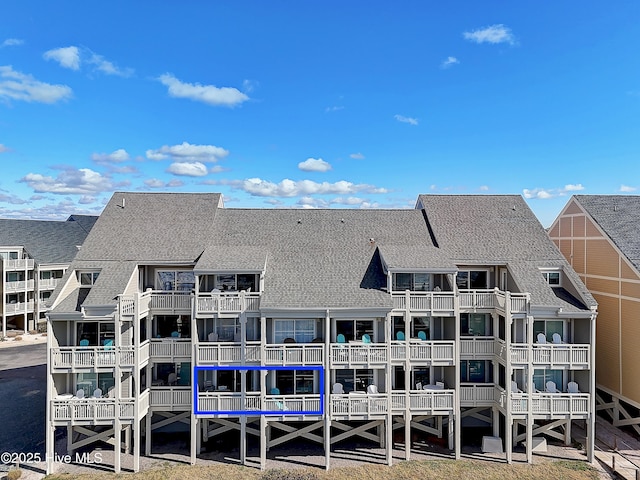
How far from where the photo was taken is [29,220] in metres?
46.9

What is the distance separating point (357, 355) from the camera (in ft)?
59.9

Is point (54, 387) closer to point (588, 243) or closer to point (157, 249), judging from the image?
point (157, 249)

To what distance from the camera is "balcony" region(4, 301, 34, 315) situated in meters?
40.6

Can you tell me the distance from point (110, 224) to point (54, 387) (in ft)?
28.6

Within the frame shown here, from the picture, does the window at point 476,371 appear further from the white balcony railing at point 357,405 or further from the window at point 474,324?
the white balcony railing at point 357,405

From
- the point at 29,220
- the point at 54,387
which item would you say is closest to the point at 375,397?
the point at 54,387

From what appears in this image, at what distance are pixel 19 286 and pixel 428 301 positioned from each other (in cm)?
4270

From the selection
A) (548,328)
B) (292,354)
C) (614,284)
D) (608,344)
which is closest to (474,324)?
(548,328)

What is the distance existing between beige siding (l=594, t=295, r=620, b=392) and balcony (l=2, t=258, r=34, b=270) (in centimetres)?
5054

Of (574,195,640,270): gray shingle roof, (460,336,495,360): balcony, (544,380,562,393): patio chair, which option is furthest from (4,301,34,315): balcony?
(574,195,640,270): gray shingle roof

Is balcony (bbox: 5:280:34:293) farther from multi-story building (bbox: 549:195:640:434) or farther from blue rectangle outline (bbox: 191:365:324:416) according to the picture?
multi-story building (bbox: 549:195:640:434)

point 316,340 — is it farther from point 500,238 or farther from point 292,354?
point 500,238

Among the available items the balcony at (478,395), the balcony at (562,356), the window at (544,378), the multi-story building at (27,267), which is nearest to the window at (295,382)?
the balcony at (478,395)

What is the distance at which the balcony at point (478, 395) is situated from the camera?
19281mm
